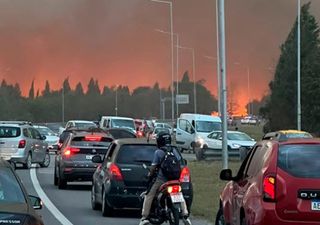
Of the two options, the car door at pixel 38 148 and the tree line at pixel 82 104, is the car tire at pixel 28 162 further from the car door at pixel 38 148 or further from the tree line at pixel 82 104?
the tree line at pixel 82 104

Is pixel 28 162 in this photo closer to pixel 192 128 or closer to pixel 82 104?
pixel 192 128

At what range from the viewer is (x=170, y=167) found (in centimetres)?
1187

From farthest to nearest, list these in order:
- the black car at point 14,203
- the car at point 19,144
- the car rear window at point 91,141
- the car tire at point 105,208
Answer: the car at point 19,144 → the car rear window at point 91,141 → the car tire at point 105,208 → the black car at point 14,203

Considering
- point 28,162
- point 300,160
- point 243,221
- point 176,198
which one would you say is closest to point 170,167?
point 176,198

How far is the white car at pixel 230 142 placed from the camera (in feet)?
133

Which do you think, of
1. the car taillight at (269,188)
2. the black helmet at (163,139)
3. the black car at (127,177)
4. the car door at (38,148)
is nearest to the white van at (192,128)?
the car door at (38,148)

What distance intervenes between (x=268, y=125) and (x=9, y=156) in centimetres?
4902

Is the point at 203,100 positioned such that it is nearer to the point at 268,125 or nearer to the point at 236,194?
the point at 268,125

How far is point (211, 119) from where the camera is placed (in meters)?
49.8

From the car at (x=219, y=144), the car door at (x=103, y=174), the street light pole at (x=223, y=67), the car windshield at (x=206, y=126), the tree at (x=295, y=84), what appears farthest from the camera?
the tree at (x=295, y=84)

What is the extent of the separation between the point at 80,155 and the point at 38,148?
10064mm

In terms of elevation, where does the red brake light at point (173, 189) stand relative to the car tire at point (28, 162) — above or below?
above

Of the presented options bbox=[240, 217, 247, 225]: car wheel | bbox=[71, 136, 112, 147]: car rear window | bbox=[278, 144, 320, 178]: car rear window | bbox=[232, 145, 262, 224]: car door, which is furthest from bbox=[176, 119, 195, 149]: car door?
bbox=[278, 144, 320, 178]: car rear window

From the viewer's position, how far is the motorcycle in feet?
38.3
